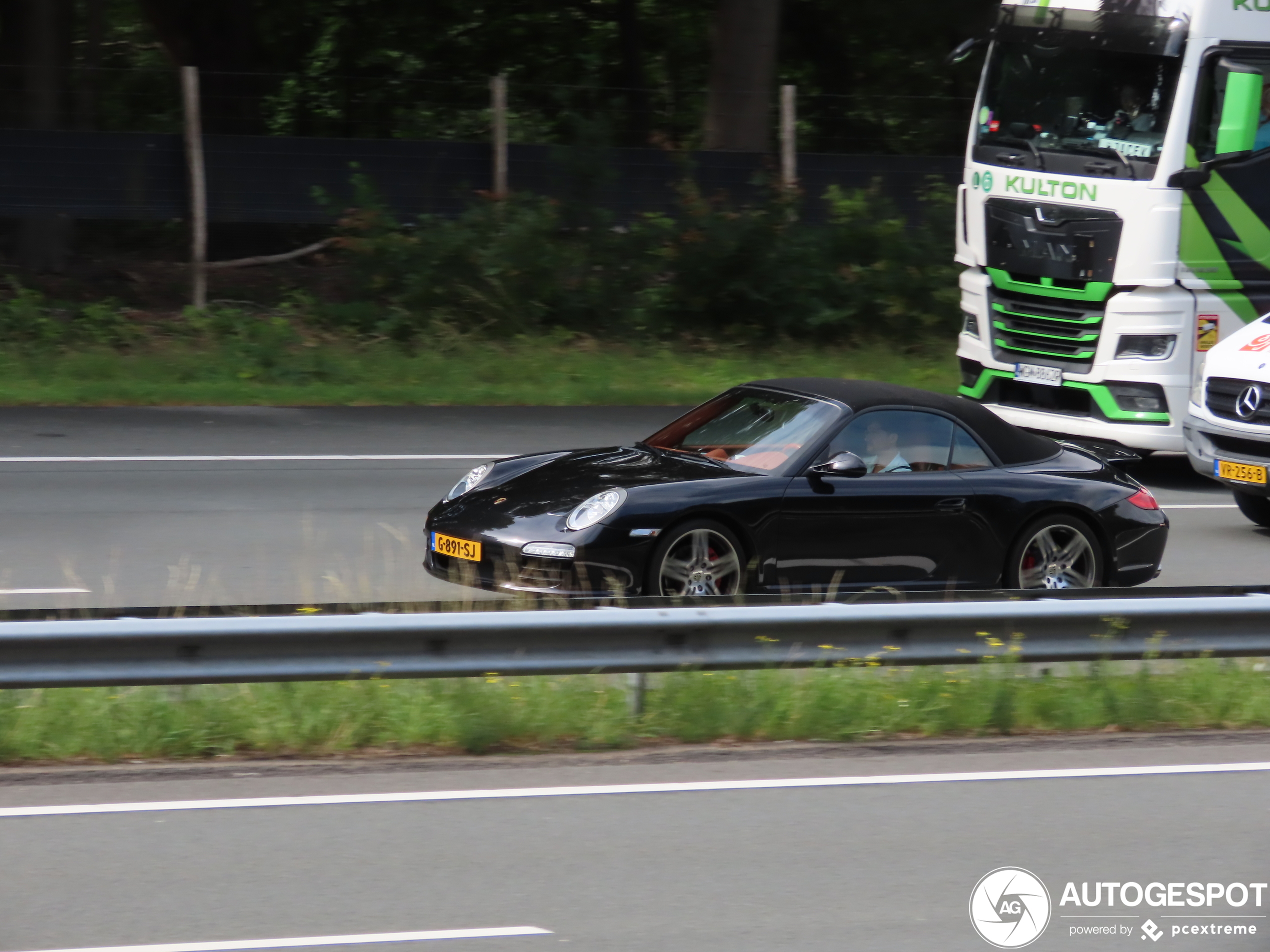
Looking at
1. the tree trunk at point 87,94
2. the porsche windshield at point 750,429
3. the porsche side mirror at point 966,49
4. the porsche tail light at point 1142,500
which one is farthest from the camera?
the tree trunk at point 87,94

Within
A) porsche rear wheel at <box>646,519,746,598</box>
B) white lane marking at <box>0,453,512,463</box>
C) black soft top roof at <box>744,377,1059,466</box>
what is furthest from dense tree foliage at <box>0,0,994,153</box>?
porsche rear wheel at <box>646,519,746,598</box>

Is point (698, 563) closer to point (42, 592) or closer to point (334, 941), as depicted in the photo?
point (42, 592)

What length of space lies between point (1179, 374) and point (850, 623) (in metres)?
7.77

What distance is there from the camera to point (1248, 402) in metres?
12.1

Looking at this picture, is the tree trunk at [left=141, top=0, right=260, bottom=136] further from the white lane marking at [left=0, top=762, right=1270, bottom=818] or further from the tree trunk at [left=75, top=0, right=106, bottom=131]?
the white lane marking at [left=0, top=762, right=1270, bottom=818]

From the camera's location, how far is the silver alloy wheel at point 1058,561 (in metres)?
9.41

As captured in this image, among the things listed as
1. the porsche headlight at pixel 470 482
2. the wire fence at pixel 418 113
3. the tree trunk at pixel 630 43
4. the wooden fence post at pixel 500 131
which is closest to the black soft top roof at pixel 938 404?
the porsche headlight at pixel 470 482

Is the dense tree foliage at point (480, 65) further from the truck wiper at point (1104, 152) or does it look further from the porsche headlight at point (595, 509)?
the porsche headlight at point (595, 509)

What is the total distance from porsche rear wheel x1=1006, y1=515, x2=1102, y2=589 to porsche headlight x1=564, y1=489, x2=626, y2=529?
229cm

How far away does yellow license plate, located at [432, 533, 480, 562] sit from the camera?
338 inches

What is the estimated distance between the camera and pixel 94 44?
2362cm

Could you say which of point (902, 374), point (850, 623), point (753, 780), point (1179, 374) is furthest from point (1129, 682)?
point (902, 374)

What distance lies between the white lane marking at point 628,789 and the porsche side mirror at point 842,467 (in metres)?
2.56

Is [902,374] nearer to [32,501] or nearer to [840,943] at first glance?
[32,501]
